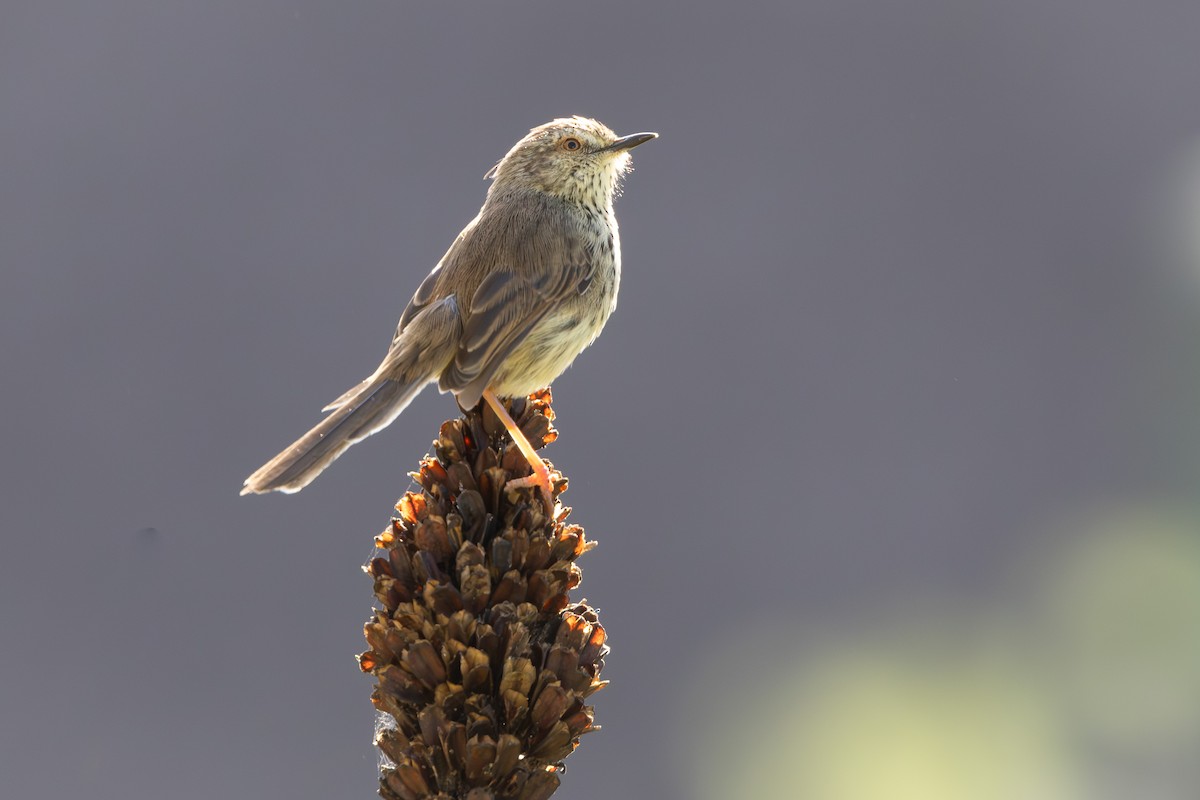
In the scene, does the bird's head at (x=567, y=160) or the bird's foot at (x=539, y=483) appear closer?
the bird's foot at (x=539, y=483)

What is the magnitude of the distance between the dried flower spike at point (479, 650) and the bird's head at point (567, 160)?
88.5 inches

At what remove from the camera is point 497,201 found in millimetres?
4238

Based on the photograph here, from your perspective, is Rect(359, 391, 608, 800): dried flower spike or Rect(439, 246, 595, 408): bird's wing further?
Rect(439, 246, 595, 408): bird's wing

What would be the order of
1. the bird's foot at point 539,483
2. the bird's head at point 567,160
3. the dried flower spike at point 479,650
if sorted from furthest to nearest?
the bird's head at point 567,160, the bird's foot at point 539,483, the dried flower spike at point 479,650

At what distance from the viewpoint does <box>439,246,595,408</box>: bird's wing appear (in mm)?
3508

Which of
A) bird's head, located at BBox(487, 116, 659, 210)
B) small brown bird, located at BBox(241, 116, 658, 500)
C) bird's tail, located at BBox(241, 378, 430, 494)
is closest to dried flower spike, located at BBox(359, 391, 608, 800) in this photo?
bird's tail, located at BBox(241, 378, 430, 494)

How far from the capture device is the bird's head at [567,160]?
14.0ft

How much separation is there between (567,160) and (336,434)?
1.57 m

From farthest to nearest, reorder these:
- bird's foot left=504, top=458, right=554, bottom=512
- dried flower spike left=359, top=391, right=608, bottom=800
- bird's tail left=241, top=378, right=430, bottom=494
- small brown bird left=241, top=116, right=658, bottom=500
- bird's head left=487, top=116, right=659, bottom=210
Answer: bird's head left=487, top=116, right=659, bottom=210, small brown bird left=241, top=116, right=658, bottom=500, bird's tail left=241, top=378, right=430, bottom=494, bird's foot left=504, top=458, right=554, bottom=512, dried flower spike left=359, top=391, right=608, bottom=800

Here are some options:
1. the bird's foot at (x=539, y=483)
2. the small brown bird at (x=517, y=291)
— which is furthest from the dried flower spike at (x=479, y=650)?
the small brown bird at (x=517, y=291)

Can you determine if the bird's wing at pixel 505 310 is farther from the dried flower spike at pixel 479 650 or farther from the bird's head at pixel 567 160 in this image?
the dried flower spike at pixel 479 650

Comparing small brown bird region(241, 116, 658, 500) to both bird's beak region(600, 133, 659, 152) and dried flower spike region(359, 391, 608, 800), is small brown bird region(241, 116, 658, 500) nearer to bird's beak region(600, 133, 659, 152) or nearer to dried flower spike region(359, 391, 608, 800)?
bird's beak region(600, 133, 659, 152)

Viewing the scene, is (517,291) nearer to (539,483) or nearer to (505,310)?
(505,310)

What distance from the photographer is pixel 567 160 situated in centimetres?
427
